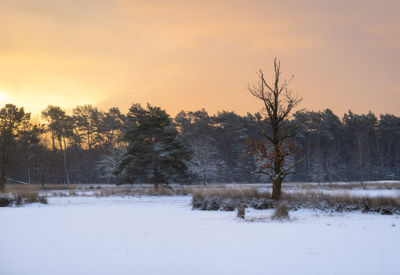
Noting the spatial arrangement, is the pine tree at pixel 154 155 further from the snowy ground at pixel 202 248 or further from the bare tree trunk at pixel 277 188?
the snowy ground at pixel 202 248

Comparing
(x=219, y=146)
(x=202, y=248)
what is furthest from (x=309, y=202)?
(x=219, y=146)

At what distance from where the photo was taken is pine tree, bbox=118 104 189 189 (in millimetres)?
35625

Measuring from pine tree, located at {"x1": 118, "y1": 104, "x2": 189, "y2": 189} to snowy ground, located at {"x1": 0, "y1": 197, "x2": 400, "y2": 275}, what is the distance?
21.5 meters

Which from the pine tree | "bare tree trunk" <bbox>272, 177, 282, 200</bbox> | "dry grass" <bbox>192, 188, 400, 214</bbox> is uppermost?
the pine tree

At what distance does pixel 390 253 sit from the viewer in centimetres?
837

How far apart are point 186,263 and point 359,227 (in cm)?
781

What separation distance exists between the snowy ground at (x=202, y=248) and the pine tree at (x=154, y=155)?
21.5 m

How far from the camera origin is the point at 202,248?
9.11 metres

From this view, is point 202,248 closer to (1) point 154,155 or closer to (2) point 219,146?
(1) point 154,155

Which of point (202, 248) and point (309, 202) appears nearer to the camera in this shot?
point (202, 248)

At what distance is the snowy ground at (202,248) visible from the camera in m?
7.21

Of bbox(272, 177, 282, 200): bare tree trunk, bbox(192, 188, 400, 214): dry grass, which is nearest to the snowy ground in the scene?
bbox(192, 188, 400, 214): dry grass

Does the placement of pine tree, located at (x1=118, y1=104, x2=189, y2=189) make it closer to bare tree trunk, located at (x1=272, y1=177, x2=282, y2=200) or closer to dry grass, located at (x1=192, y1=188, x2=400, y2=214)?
dry grass, located at (x1=192, y1=188, x2=400, y2=214)

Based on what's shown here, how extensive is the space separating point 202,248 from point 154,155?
88.8 ft
